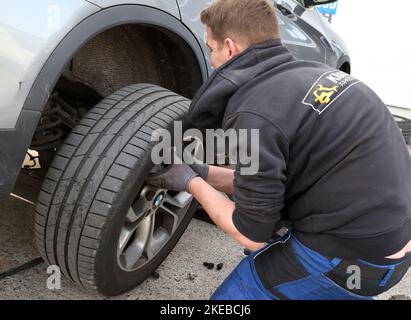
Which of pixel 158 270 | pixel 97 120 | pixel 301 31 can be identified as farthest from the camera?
pixel 301 31

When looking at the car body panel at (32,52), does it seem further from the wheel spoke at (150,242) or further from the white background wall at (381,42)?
the white background wall at (381,42)

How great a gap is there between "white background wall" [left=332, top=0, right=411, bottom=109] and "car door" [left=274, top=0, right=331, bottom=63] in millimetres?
3986

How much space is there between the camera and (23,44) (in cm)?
144

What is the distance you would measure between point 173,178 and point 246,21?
712 millimetres

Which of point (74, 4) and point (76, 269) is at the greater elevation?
point (74, 4)

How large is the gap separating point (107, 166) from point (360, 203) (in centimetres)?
91

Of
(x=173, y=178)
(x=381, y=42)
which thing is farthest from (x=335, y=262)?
(x=381, y=42)

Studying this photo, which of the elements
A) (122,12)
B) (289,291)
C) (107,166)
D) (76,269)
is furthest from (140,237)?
(122,12)

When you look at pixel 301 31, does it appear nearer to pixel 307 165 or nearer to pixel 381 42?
pixel 307 165

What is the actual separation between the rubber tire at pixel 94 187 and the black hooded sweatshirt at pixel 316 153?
0.35m

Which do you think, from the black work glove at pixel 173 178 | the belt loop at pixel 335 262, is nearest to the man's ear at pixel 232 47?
the black work glove at pixel 173 178

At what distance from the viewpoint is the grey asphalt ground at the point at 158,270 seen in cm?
217
